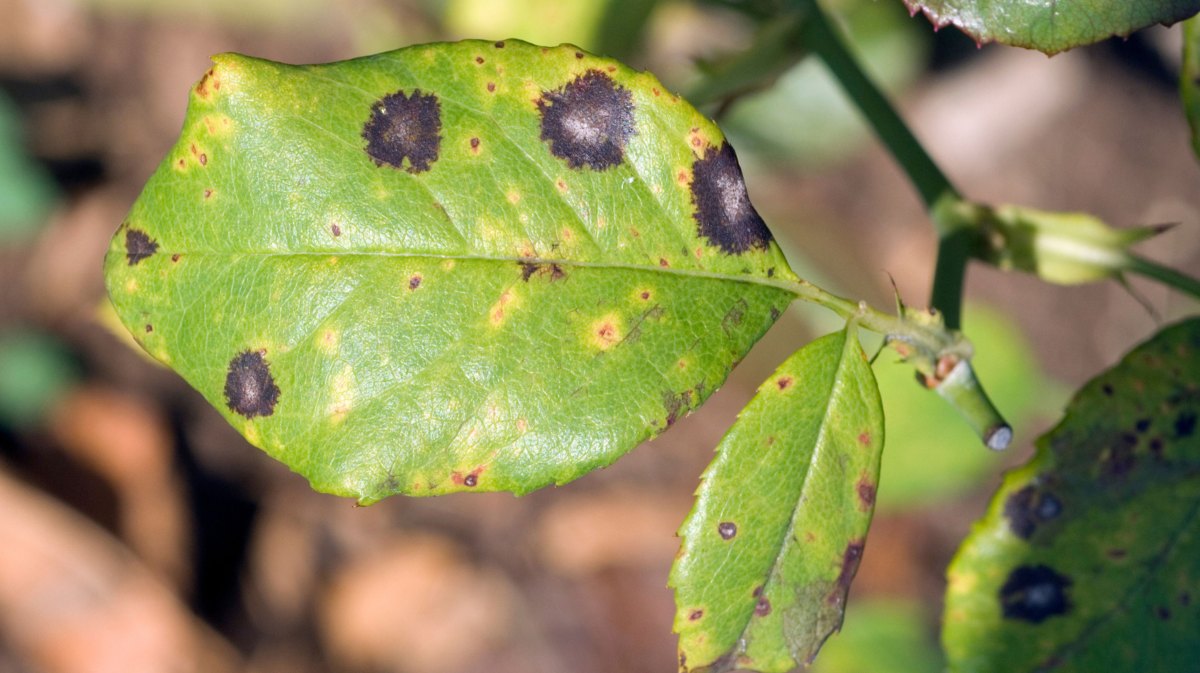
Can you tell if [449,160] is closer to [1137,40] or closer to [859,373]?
[859,373]

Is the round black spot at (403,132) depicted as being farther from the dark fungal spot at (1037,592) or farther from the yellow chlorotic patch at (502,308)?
the dark fungal spot at (1037,592)

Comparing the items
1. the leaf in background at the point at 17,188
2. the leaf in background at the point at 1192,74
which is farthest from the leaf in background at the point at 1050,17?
the leaf in background at the point at 17,188

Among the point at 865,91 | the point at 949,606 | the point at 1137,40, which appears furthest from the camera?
the point at 1137,40

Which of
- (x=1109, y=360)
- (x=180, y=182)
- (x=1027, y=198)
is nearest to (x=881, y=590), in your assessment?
(x=1109, y=360)

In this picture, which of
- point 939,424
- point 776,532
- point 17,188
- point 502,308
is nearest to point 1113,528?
point 776,532

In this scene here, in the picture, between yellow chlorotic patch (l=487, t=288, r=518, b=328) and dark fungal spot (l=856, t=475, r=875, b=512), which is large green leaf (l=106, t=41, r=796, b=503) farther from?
dark fungal spot (l=856, t=475, r=875, b=512)
